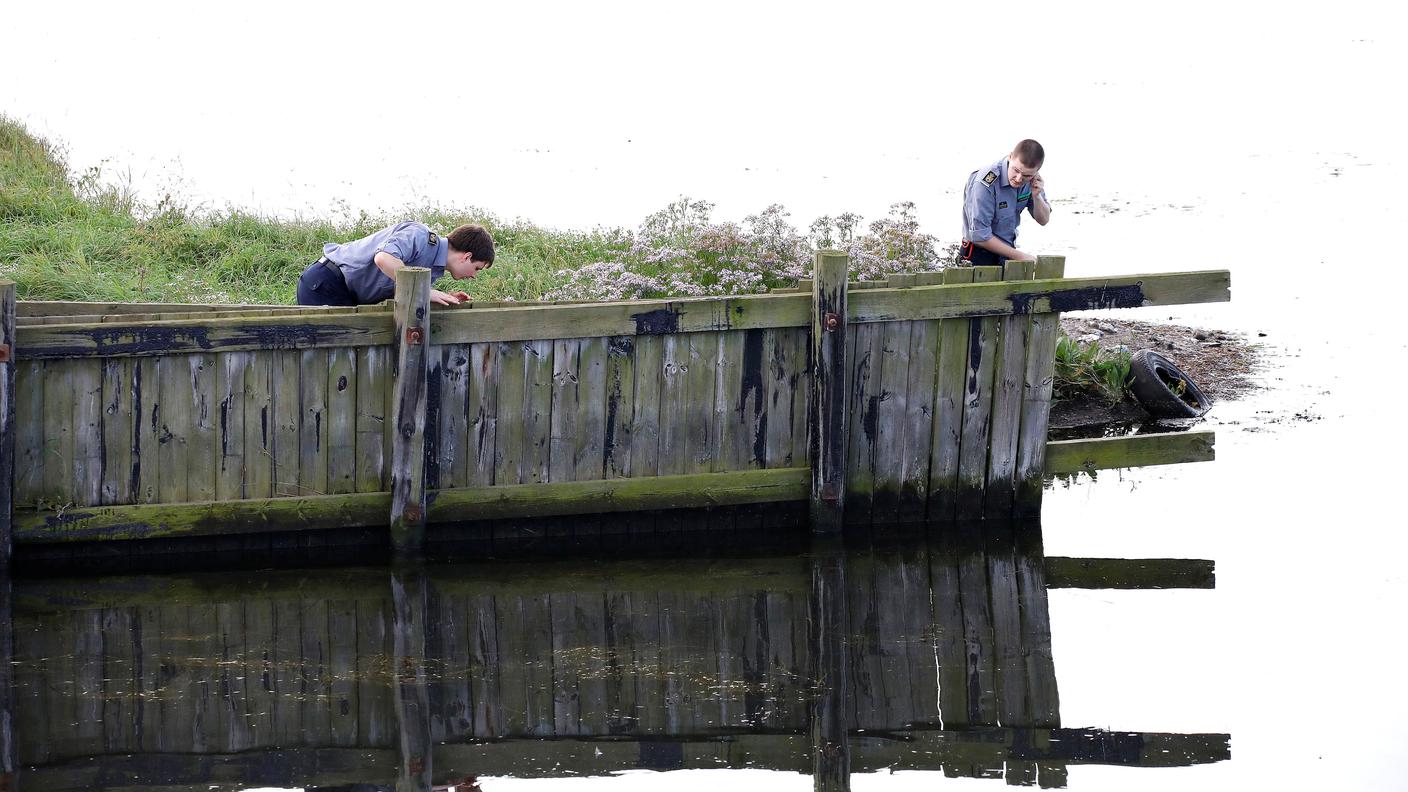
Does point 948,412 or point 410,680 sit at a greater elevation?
point 948,412

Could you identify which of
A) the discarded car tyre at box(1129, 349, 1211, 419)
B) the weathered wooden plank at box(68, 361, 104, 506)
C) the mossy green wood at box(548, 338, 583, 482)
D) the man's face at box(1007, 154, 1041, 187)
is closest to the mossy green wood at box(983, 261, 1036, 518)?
the man's face at box(1007, 154, 1041, 187)

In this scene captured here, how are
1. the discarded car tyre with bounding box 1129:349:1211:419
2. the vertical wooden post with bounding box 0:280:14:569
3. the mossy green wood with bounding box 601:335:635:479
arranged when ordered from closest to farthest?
the vertical wooden post with bounding box 0:280:14:569
the mossy green wood with bounding box 601:335:635:479
the discarded car tyre with bounding box 1129:349:1211:419

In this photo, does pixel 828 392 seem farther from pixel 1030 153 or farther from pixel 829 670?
pixel 1030 153

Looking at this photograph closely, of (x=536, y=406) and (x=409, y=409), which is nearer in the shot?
(x=409, y=409)

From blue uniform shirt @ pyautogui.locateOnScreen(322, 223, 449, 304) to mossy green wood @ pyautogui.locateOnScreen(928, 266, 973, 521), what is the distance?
2.93 meters

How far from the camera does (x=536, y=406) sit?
27.2ft

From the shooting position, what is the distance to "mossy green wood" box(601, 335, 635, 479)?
8.28m

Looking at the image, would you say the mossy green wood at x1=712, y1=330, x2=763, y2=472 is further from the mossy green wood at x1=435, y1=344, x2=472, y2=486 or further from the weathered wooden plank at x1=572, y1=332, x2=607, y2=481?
the mossy green wood at x1=435, y1=344, x2=472, y2=486

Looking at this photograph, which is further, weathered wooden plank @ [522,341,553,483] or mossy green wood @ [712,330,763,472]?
mossy green wood @ [712,330,763,472]

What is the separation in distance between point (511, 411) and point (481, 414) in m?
0.17

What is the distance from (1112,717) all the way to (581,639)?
8.17 feet

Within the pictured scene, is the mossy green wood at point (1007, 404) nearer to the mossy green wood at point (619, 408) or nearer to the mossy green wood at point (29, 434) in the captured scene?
the mossy green wood at point (619, 408)

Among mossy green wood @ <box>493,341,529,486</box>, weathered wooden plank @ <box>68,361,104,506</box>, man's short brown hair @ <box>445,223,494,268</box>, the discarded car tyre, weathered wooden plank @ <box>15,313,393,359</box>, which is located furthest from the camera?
the discarded car tyre

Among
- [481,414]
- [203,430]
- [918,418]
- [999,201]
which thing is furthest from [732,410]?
[203,430]
